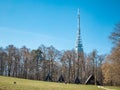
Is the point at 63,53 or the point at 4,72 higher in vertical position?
the point at 63,53

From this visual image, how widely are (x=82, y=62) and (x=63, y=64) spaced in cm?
703

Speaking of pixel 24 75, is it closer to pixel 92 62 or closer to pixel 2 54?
pixel 2 54

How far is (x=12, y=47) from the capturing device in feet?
284

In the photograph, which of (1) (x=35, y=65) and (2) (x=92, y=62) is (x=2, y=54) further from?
(2) (x=92, y=62)

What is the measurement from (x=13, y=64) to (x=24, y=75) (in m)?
5.57

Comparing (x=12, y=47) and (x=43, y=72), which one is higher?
(x=12, y=47)

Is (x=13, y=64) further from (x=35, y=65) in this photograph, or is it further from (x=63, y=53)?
(x=63, y=53)

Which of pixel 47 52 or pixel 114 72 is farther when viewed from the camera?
pixel 47 52

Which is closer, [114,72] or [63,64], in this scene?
[114,72]

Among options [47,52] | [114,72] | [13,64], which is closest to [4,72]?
[13,64]

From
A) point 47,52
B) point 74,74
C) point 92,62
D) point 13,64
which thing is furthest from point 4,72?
point 92,62

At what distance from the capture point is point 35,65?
289ft

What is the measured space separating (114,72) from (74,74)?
4346cm

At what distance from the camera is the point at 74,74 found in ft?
292
